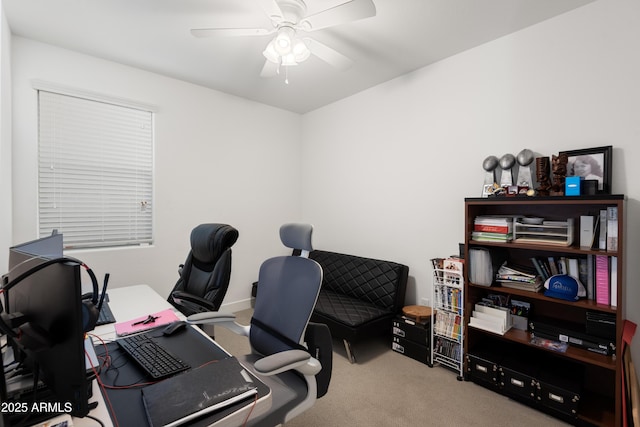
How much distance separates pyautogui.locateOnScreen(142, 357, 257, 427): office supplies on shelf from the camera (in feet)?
2.77

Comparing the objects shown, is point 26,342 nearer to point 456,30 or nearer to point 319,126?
point 456,30

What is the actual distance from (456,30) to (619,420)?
2.83m

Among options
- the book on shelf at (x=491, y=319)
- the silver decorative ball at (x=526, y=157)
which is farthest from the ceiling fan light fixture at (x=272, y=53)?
the book on shelf at (x=491, y=319)

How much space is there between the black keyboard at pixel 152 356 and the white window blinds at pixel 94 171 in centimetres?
198

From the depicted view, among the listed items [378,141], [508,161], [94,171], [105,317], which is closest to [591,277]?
[508,161]

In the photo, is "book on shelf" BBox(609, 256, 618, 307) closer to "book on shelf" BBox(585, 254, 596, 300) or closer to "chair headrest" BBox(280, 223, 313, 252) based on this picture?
"book on shelf" BBox(585, 254, 596, 300)

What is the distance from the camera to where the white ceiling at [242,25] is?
2.06 metres

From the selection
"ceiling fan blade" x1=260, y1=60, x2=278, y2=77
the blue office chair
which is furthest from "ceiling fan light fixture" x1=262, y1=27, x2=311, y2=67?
the blue office chair

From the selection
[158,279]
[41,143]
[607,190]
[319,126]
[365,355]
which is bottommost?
[365,355]

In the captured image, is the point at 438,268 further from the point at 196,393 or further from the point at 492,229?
the point at 196,393

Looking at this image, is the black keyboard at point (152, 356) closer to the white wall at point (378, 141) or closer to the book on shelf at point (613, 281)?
the white wall at point (378, 141)

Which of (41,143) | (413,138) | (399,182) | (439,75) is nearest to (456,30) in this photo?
(439,75)

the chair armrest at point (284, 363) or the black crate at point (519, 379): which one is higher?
the chair armrest at point (284, 363)

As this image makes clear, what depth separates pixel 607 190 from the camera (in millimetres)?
1913
